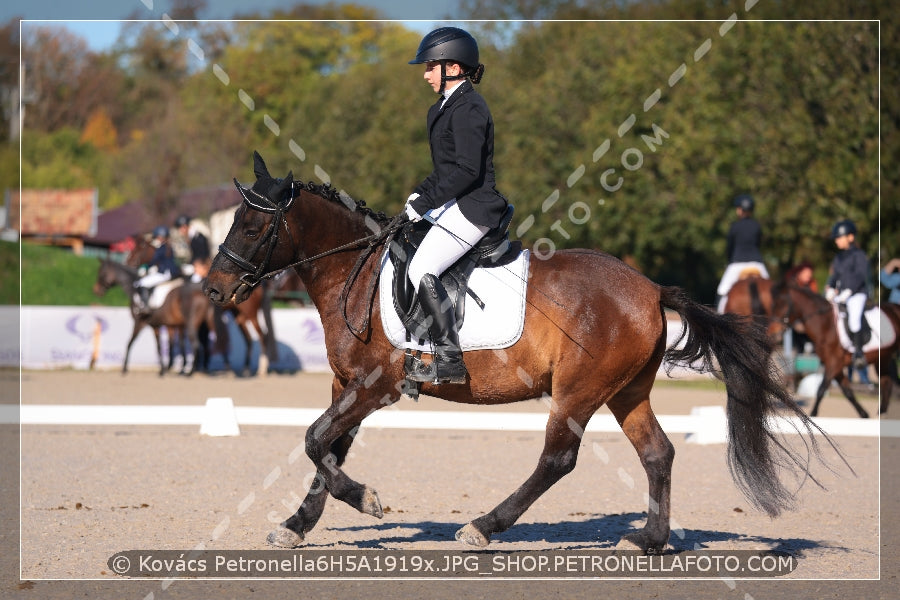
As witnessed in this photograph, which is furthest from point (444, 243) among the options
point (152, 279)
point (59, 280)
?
point (59, 280)

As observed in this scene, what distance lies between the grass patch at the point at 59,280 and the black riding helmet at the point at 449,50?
102ft

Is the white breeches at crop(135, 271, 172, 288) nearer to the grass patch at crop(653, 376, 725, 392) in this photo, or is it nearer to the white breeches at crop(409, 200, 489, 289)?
the grass patch at crop(653, 376, 725, 392)

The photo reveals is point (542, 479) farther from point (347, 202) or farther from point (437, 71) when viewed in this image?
point (437, 71)

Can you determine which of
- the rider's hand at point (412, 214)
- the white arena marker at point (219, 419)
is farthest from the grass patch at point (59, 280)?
the rider's hand at point (412, 214)

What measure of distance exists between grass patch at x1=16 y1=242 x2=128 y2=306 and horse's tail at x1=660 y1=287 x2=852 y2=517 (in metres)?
31.3

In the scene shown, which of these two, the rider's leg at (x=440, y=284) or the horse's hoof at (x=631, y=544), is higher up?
the rider's leg at (x=440, y=284)

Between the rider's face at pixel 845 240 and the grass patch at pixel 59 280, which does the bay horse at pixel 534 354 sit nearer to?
the rider's face at pixel 845 240

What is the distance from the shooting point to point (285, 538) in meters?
6.12

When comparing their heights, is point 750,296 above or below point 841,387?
above

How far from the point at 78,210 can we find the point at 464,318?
47.6m

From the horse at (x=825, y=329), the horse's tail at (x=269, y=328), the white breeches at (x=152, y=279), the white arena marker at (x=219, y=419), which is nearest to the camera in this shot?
the white arena marker at (x=219, y=419)

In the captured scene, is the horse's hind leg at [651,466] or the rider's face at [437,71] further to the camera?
the horse's hind leg at [651,466]

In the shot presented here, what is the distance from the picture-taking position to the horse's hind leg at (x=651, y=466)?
20.6ft

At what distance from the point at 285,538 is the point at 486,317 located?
1634mm
